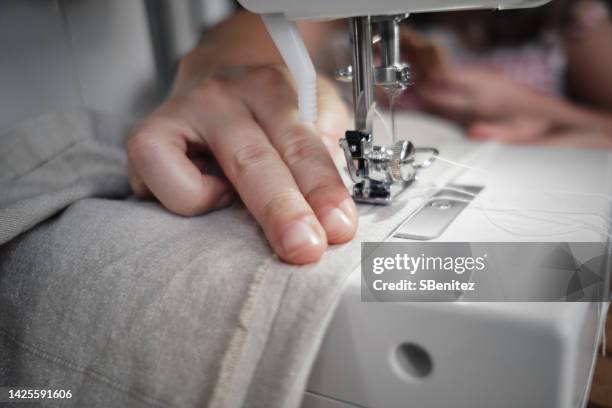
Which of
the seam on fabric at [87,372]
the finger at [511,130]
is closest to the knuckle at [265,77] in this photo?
the seam on fabric at [87,372]

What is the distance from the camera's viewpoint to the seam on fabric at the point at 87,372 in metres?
0.42

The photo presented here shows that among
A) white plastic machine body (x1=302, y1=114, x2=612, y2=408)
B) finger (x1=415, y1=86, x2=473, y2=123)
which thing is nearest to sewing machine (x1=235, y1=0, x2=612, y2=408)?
white plastic machine body (x1=302, y1=114, x2=612, y2=408)

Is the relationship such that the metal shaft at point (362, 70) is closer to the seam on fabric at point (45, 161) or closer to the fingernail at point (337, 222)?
the fingernail at point (337, 222)

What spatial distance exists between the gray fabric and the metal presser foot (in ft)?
0.17

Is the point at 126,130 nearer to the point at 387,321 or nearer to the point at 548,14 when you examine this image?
the point at 387,321

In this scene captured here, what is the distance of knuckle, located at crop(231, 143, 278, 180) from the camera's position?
0.51 m

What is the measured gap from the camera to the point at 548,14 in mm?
1328

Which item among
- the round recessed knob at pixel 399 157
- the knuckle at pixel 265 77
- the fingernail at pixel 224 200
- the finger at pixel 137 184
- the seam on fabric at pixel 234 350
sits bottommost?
the seam on fabric at pixel 234 350

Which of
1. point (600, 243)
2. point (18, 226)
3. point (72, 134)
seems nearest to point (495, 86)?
point (600, 243)

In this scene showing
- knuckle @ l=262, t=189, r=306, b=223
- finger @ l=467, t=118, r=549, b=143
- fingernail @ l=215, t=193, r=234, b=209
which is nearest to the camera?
knuckle @ l=262, t=189, r=306, b=223

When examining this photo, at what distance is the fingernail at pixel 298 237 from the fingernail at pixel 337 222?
0.9 inches

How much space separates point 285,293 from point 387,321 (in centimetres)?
8

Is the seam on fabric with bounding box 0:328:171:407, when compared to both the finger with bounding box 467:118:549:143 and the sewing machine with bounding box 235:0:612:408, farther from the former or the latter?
the finger with bounding box 467:118:549:143

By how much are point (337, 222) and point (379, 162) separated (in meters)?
0.09
